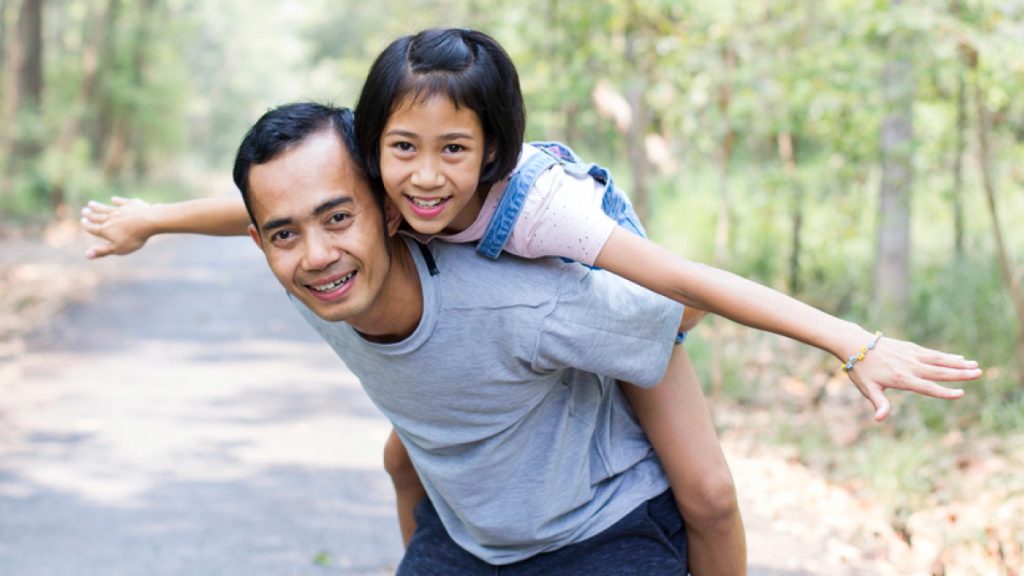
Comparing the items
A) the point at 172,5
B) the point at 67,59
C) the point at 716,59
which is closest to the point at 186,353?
the point at 716,59

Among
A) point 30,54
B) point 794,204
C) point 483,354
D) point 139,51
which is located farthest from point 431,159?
point 139,51

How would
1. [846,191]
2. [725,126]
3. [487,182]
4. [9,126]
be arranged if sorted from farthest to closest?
[9,126] → [846,191] → [725,126] → [487,182]

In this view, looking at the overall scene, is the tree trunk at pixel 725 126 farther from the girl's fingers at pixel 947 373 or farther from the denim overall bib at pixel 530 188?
the girl's fingers at pixel 947 373

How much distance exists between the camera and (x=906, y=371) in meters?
2.07

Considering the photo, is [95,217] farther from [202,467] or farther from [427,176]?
[202,467]

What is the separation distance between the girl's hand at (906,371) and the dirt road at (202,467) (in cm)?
298

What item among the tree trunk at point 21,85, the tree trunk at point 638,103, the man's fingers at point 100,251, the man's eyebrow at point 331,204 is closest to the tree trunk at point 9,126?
the tree trunk at point 21,85

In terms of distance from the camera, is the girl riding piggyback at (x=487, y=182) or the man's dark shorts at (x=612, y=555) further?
the man's dark shorts at (x=612, y=555)

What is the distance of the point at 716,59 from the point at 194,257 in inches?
514

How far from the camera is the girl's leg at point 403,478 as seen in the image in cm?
307

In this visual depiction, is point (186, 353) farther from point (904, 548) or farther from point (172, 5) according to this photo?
point (172, 5)

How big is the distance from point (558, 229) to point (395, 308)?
0.38 meters

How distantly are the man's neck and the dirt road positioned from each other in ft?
9.73

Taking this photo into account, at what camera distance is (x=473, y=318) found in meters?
2.23
